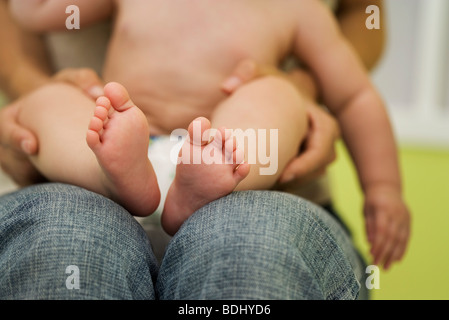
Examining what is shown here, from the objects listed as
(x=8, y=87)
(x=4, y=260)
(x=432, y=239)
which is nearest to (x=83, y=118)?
(x=4, y=260)

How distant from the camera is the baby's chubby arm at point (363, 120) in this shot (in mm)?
632

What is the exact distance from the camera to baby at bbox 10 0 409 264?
415 mm

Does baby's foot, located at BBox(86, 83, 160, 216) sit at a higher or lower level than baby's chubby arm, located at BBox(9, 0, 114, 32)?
lower

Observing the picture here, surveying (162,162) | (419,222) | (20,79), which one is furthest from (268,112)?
(419,222)

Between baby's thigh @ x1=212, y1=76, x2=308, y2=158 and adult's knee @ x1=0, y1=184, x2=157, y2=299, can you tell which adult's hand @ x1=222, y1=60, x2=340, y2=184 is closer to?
baby's thigh @ x1=212, y1=76, x2=308, y2=158

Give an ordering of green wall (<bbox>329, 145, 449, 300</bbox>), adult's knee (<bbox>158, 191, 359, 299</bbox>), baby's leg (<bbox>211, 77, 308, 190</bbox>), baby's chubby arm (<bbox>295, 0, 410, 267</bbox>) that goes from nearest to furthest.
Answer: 1. adult's knee (<bbox>158, 191, 359, 299</bbox>)
2. baby's leg (<bbox>211, 77, 308, 190</bbox>)
3. baby's chubby arm (<bbox>295, 0, 410, 267</bbox>)
4. green wall (<bbox>329, 145, 449, 300</bbox>)

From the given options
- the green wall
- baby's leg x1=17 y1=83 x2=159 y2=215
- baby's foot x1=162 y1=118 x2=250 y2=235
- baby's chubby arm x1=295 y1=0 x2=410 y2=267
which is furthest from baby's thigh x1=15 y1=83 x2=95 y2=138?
the green wall

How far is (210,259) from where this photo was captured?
0.38 metres

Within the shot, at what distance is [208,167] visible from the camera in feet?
1.35

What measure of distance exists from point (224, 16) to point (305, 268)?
0.99 feet

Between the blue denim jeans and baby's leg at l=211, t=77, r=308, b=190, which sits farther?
baby's leg at l=211, t=77, r=308, b=190

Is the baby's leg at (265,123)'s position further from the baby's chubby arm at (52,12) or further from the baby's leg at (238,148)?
the baby's chubby arm at (52,12)

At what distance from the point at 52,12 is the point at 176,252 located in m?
0.29
